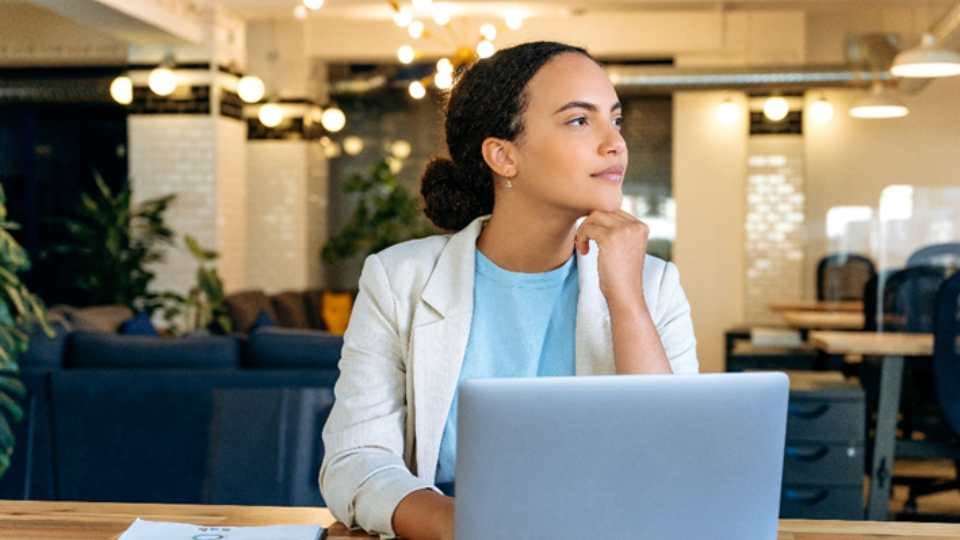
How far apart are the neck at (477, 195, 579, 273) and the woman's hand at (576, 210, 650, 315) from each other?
0.09 meters

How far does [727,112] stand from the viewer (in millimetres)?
11148

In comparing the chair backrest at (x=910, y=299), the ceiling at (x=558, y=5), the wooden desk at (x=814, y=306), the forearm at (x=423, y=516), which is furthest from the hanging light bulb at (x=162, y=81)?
the forearm at (x=423, y=516)

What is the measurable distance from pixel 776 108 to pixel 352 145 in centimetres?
408

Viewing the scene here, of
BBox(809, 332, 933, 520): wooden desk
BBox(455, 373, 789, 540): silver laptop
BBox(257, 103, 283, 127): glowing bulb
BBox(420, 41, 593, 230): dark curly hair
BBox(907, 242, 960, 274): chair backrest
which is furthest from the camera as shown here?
BBox(257, 103, 283, 127): glowing bulb

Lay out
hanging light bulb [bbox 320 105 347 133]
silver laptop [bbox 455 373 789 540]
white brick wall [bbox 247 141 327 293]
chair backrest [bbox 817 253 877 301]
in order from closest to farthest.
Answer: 1. silver laptop [bbox 455 373 789 540]
2. chair backrest [bbox 817 253 877 301]
3. hanging light bulb [bbox 320 105 347 133]
4. white brick wall [bbox 247 141 327 293]

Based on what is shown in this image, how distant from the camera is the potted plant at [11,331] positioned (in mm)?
4473

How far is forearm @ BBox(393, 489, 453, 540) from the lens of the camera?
60.0 inches

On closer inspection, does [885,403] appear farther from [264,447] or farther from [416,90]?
[416,90]

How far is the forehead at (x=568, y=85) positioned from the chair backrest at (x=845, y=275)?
22.7ft

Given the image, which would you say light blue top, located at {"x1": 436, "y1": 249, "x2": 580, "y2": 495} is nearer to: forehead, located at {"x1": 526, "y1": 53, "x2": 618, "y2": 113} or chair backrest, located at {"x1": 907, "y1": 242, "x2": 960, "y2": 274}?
forehead, located at {"x1": 526, "y1": 53, "x2": 618, "y2": 113}

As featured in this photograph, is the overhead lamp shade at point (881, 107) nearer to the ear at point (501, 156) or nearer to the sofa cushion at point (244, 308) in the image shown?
the sofa cushion at point (244, 308)

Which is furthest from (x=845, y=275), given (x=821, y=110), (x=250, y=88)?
(x=250, y=88)

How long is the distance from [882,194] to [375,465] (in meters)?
5.82

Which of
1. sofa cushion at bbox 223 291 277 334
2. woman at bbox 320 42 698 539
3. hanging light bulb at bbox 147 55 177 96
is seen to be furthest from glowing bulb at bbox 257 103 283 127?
woman at bbox 320 42 698 539
